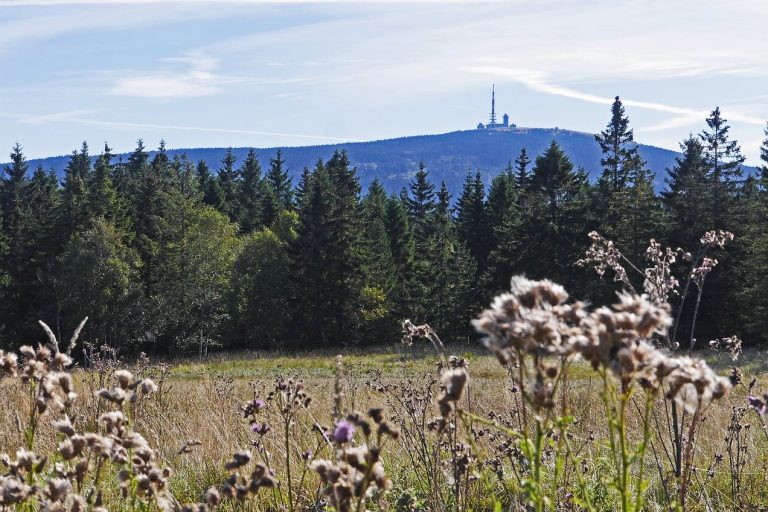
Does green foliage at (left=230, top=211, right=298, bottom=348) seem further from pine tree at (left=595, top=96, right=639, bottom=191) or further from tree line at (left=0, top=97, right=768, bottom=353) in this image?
pine tree at (left=595, top=96, right=639, bottom=191)

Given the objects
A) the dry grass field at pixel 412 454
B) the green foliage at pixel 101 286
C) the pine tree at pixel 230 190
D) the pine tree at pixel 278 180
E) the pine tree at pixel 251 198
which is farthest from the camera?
the pine tree at pixel 278 180

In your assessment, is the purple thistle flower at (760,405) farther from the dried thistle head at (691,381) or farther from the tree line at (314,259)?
the tree line at (314,259)

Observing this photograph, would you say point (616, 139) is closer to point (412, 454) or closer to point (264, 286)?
point (264, 286)

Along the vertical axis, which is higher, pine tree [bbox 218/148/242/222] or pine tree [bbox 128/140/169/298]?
pine tree [bbox 218/148/242/222]

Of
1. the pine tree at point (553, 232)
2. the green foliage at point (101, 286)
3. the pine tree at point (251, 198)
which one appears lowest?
the green foliage at point (101, 286)

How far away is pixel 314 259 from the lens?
44719mm

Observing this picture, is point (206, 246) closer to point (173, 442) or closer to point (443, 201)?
point (443, 201)

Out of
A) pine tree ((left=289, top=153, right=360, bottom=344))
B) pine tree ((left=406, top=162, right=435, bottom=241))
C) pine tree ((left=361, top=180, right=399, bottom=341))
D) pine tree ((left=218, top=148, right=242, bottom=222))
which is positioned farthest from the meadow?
pine tree ((left=406, top=162, right=435, bottom=241))

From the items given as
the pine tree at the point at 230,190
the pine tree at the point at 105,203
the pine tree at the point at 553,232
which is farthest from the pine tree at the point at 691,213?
the pine tree at the point at 230,190

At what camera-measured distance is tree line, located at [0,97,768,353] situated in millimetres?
40062

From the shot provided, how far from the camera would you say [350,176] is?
2339 inches

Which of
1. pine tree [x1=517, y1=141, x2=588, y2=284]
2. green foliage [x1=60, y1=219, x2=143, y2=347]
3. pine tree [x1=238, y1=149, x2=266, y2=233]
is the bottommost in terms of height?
green foliage [x1=60, y1=219, x2=143, y2=347]

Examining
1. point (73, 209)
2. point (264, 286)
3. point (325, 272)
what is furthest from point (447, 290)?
point (73, 209)

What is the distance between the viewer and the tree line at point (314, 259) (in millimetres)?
40062
